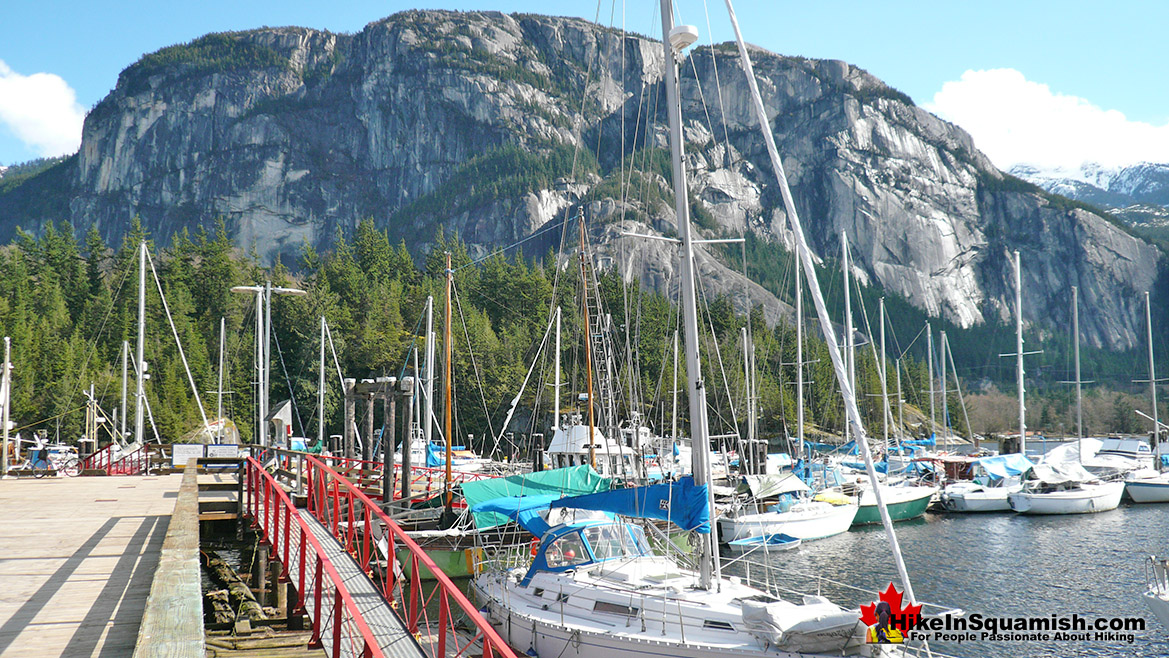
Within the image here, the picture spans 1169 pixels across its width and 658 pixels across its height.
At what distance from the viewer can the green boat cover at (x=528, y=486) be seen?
21.3 m

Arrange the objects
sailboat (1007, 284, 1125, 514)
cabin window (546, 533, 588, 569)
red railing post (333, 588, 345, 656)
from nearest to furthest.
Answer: red railing post (333, 588, 345, 656)
cabin window (546, 533, 588, 569)
sailboat (1007, 284, 1125, 514)

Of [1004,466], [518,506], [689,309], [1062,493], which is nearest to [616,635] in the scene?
[689,309]

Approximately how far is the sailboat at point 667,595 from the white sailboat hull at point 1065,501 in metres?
30.8

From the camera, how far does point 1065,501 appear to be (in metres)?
38.8

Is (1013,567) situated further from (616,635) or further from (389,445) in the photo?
(389,445)

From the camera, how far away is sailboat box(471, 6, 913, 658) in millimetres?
11633

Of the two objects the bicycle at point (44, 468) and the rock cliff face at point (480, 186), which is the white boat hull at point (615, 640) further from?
the rock cliff face at point (480, 186)

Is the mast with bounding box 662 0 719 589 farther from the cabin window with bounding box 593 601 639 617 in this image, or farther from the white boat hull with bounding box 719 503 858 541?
the white boat hull with bounding box 719 503 858 541

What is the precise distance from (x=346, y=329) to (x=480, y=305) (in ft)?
71.7

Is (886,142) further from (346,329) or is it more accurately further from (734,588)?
(734,588)

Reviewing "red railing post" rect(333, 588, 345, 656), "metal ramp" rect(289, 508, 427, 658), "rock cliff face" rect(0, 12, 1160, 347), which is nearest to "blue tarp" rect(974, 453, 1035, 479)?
"metal ramp" rect(289, 508, 427, 658)

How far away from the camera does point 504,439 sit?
75625 millimetres

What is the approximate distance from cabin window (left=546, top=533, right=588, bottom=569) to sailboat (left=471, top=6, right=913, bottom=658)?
2 cm

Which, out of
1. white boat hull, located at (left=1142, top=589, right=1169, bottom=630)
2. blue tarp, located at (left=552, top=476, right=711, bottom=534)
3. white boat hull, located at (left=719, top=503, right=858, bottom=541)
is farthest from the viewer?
white boat hull, located at (left=719, top=503, right=858, bottom=541)
